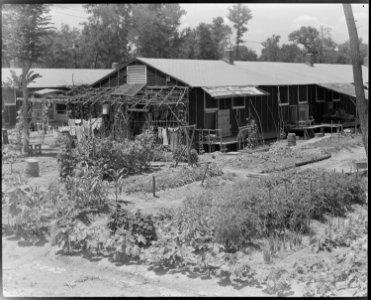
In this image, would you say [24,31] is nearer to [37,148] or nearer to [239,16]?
[37,148]

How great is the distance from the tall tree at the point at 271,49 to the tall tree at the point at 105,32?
2003mm

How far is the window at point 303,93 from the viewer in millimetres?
8227

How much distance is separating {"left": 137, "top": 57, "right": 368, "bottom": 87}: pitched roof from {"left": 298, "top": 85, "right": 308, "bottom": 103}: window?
10 centimetres

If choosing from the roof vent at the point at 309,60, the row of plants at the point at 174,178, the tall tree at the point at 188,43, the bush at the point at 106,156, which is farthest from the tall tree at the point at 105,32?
the roof vent at the point at 309,60

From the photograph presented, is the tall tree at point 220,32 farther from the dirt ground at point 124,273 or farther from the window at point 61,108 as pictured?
the window at point 61,108

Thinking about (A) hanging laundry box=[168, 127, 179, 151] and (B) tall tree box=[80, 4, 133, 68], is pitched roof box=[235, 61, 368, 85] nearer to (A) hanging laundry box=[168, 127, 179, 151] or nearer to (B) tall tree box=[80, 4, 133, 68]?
(A) hanging laundry box=[168, 127, 179, 151]

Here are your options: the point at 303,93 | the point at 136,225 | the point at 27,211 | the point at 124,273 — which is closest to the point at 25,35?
the point at 27,211

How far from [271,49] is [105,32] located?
99.8 inches

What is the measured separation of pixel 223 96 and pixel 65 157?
11.6 feet

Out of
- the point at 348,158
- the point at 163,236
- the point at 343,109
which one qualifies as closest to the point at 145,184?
the point at 163,236

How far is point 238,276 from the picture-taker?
604 centimetres

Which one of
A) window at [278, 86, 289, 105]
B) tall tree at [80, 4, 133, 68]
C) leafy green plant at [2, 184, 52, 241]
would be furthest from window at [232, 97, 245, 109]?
leafy green plant at [2, 184, 52, 241]

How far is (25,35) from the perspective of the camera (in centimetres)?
686

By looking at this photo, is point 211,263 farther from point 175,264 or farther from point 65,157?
point 65,157
